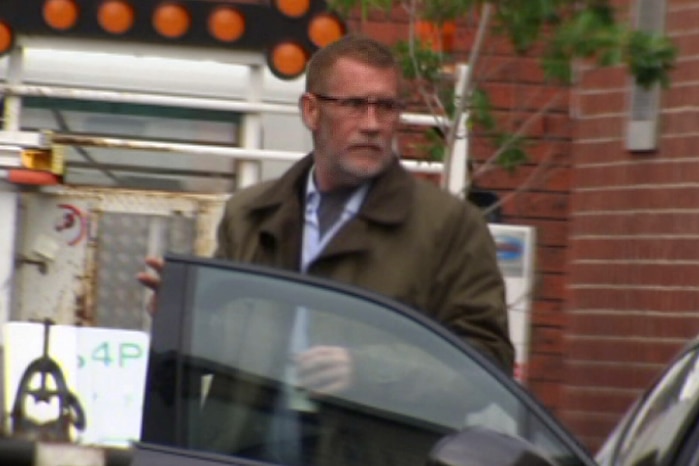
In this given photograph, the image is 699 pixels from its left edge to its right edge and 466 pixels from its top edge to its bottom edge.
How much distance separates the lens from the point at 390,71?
4.02 m

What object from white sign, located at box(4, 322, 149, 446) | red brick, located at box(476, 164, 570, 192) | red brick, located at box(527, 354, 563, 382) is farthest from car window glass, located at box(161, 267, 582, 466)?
red brick, located at box(527, 354, 563, 382)

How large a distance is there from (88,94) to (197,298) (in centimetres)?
273

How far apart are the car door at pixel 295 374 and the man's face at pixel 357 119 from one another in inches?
21.8

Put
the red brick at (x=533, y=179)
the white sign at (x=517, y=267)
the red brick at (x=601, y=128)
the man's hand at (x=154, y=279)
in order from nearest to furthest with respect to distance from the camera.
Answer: the man's hand at (x=154, y=279), the white sign at (x=517, y=267), the red brick at (x=601, y=128), the red brick at (x=533, y=179)

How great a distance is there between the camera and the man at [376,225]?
12.9 feet

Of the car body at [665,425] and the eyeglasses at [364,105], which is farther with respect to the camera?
the eyeglasses at [364,105]

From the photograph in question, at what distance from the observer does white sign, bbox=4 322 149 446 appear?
4.85 meters

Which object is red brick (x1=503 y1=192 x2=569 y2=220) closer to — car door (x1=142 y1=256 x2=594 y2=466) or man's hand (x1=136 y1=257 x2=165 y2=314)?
man's hand (x1=136 y1=257 x2=165 y2=314)

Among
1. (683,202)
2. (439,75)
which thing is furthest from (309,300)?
(683,202)

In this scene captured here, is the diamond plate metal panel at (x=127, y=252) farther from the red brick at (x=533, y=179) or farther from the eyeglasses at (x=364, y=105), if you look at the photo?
the red brick at (x=533, y=179)

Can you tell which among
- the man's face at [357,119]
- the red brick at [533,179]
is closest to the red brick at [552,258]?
the red brick at [533,179]

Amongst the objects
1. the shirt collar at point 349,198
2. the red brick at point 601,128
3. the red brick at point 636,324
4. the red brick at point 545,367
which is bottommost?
the red brick at point 545,367

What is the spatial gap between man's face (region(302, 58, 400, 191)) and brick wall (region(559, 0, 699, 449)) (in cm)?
348

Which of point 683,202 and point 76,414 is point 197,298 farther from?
point 683,202
